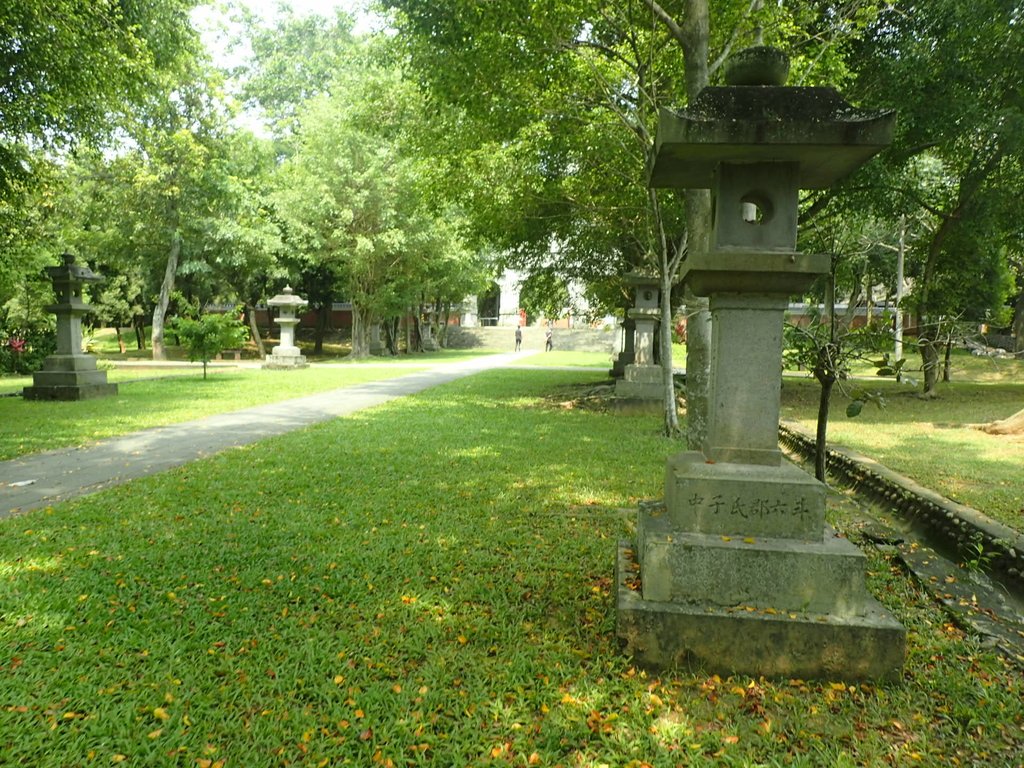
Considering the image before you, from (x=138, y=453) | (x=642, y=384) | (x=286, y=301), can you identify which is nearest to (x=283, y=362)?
(x=286, y=301)

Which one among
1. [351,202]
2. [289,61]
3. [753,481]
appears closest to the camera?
[753,481]

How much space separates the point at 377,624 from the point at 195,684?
34.3 inches

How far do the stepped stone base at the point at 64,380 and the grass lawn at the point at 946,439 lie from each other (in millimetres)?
12835

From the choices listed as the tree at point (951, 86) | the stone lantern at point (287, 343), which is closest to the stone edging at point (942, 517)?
the tree at point (951, 86)

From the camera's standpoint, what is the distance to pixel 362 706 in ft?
8.86

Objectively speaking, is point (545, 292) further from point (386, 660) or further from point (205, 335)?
point (386, 660)

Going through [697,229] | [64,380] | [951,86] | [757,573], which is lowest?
[757,573]

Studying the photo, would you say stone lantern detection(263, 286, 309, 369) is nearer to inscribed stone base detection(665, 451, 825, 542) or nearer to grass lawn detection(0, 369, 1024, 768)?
grass lawn detection(0, 369, 1024, 768)

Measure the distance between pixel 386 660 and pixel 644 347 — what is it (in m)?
10.8

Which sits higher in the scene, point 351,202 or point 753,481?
point 351,202

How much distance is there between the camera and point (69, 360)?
41.5 ft

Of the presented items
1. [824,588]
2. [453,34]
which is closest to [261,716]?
[824,588]

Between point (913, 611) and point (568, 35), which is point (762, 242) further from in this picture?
point (568, 35)

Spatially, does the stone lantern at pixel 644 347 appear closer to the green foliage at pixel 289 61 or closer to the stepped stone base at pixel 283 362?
the stepped stone base at pixel 283 362
